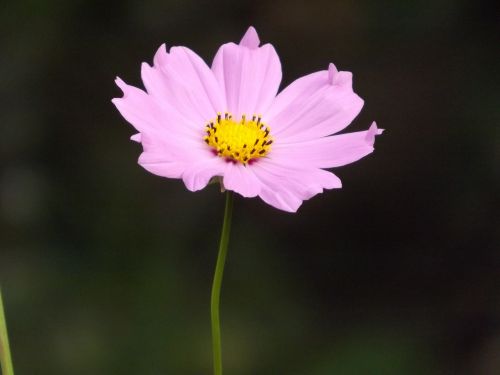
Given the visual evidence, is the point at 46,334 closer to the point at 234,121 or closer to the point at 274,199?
the point at 234,121

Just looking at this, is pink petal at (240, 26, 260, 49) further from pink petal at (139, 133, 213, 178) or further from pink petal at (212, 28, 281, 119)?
pink petal at (139, 133, 213, 178)

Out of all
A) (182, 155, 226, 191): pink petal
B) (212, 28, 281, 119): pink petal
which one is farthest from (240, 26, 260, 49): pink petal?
(182, 155, 226, 191): pink petal

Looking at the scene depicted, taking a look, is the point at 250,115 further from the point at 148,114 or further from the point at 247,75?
the point at 148,114

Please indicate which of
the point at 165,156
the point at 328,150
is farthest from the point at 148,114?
the point at 328,150


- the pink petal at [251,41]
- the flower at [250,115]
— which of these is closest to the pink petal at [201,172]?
the flower at [250,115]

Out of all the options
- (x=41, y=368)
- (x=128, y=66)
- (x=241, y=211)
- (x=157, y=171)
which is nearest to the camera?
(x=157, y=171)

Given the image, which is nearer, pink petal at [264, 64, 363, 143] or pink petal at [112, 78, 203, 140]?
pink petal at [112, 78, 203, 140]

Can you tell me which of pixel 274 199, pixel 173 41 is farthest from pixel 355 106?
pixel 173 41

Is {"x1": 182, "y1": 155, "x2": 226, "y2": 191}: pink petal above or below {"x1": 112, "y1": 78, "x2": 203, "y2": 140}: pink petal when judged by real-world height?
below
